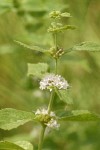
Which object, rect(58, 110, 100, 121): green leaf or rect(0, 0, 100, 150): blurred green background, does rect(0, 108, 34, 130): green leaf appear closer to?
rect(58, 110, 100, 121): green leaf

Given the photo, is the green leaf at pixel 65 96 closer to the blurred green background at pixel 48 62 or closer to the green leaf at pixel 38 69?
the green leaf at pixel 38 69

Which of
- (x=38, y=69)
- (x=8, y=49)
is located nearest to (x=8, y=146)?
(x=38, y=69)

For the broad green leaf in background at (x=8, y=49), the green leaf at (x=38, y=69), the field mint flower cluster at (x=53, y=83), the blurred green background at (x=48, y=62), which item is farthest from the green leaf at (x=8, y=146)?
the broad green leaf in background at (x=8, y=49)

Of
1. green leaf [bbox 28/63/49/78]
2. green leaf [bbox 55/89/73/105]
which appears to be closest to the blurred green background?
green leaf [bbox 28/63/49/78]

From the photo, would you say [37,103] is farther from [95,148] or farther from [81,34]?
[81,34]

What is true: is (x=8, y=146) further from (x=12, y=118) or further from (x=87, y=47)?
(x=87, y=47)
